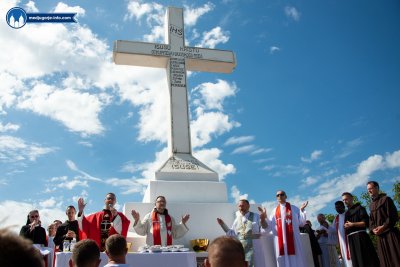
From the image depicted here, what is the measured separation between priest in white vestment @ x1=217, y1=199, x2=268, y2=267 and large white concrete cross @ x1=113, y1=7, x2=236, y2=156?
239 centimetres

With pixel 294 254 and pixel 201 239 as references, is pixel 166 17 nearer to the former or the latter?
pixel 201 239

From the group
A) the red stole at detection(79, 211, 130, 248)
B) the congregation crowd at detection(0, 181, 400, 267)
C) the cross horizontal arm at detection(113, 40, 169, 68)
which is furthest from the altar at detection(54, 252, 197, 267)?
the cross horizontal arm at detection(113, 40, 169, 68)

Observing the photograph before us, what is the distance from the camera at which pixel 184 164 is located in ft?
27.8

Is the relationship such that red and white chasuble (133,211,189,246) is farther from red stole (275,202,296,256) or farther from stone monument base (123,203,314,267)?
red stole (275,202,296,256)

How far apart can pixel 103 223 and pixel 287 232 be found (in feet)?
10.7

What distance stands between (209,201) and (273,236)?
1.54 metres

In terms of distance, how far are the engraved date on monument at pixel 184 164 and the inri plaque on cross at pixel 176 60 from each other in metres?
0.07

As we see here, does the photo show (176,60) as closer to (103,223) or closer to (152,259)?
(103,223)

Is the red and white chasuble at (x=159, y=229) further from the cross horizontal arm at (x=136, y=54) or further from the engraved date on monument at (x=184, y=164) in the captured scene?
the cross horizontal arm at (x=136, y=54)

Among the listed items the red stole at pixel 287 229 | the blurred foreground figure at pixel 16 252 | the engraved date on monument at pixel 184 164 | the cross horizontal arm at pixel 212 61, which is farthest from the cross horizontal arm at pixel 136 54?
the blurred foreground figure at pixel 16 252

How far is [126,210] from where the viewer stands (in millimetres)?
7262

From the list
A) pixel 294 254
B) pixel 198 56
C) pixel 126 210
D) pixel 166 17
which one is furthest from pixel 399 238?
pixel 166 17

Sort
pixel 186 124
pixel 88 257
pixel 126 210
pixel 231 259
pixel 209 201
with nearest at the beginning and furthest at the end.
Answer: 1. pixel 231 259
2. pixel 88 257
3. pixel 126 210
4. pixel 209 201
5. pixel 186 124

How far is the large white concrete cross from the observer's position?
8.97 metres
